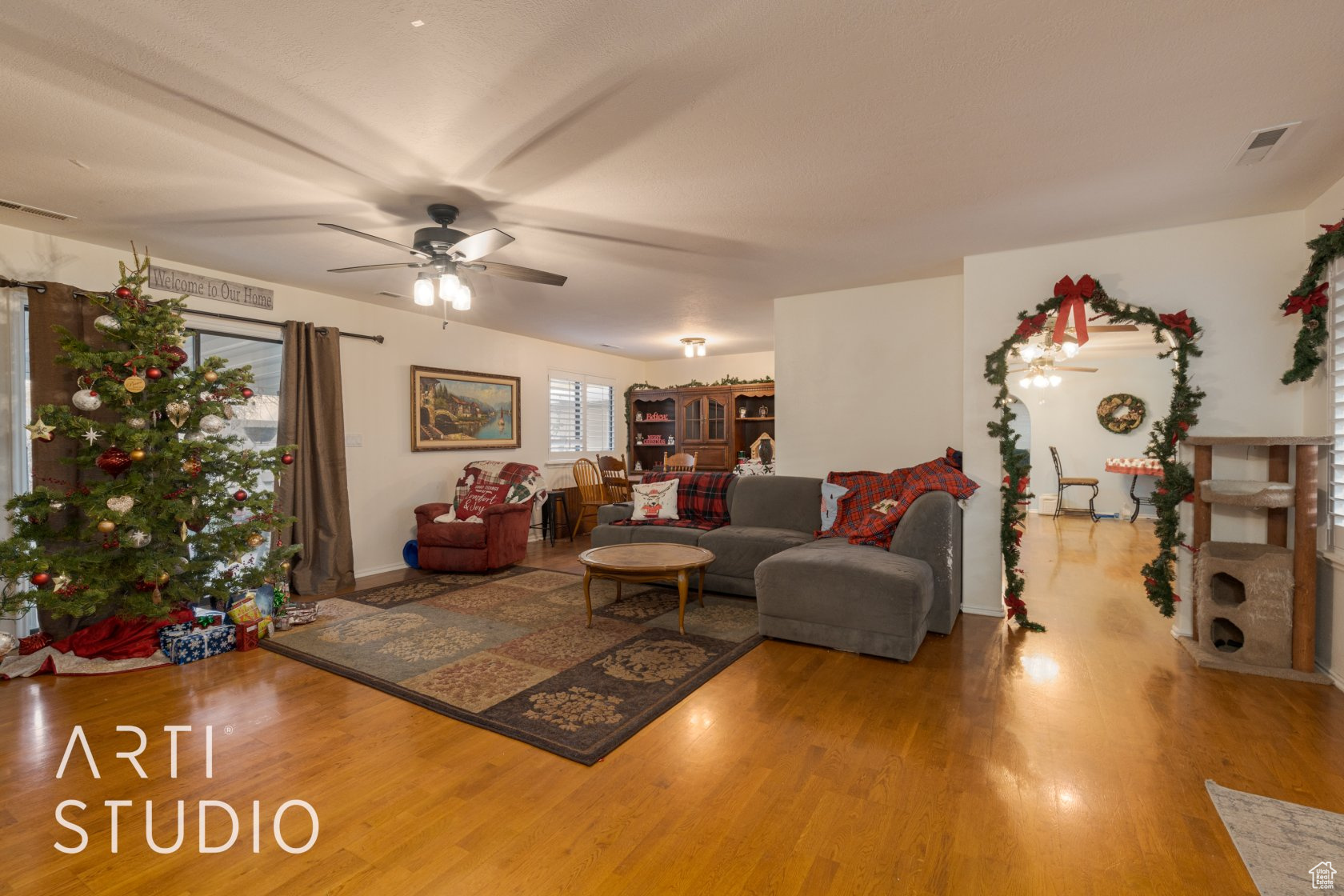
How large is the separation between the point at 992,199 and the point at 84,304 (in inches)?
212

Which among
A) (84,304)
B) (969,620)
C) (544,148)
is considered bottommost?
(969,620)

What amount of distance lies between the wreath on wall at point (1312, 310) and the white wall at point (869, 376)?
1830 millimetres

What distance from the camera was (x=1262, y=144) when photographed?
251 cm

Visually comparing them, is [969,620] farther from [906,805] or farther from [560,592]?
[560,592]

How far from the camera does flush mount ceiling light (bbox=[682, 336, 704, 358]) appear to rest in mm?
7059

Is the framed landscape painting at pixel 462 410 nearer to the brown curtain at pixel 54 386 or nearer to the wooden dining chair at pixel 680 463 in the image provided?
the wooden dining chair at pixel 680 463

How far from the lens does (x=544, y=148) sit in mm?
2496

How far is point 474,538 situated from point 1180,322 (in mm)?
5303

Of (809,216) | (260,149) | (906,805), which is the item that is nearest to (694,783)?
(906,805)

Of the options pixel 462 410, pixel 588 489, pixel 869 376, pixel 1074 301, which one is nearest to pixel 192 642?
pixel 462 410

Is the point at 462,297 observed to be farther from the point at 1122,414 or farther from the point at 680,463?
the point at 1122,414

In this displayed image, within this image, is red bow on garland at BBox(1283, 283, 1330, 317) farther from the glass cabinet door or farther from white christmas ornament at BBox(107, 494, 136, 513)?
white christmas ornament at BBox(107, 494, 136, 513)

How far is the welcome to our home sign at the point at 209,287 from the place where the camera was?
402 centimetres

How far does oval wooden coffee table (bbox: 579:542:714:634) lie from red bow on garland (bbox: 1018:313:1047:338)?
8.42ft
